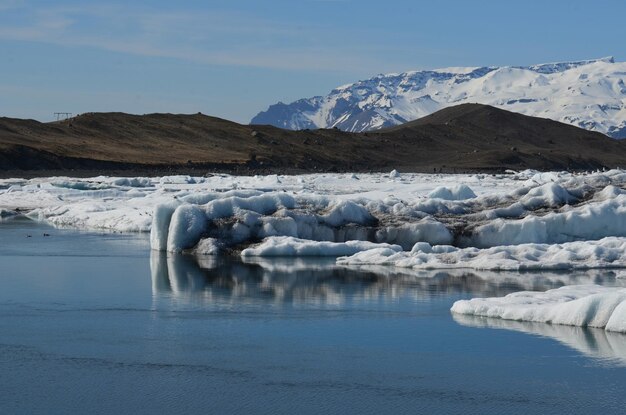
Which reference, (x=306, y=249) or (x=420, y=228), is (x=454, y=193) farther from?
(x=306, y=249)

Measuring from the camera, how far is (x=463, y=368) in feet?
42.3

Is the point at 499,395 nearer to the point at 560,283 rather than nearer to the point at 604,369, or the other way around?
the point at 604,369

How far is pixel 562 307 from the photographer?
49.7 ft

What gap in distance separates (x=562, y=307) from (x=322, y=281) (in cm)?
553

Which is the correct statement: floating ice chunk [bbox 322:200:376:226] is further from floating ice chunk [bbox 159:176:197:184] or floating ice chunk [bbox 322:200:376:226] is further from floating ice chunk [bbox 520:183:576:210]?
floating ice chunk [bbox 159:176:197:184]

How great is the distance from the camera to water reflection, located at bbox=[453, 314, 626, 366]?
1333cm

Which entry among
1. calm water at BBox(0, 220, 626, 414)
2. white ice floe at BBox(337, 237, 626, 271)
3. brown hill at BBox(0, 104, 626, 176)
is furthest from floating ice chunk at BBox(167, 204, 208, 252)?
brown hill at BBox(0, 104, 626, 176)

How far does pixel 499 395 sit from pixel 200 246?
1251 centimetres

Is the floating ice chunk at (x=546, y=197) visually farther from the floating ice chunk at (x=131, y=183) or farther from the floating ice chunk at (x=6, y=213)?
the floating ice chunk at (x=131, y=183)

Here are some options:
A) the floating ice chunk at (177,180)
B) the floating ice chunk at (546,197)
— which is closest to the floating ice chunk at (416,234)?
the floating ice chunk at (546,197)

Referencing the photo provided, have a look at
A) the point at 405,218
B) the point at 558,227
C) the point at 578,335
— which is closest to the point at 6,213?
the point at 405,218

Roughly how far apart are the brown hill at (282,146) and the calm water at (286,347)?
42527 mm

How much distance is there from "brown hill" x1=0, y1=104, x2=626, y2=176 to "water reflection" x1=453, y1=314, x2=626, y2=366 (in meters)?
47.0

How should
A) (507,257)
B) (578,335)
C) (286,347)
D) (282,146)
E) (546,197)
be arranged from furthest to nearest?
(282,146) < (546,197) < (507,257) < (578,335) < (286,347)
